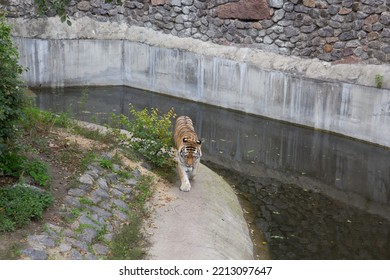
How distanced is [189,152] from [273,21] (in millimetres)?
8123

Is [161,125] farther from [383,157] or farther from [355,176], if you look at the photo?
[383,157]

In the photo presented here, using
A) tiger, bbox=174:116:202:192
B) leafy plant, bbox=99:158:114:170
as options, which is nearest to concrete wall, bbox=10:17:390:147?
tiger, bbox=174:116:202:192

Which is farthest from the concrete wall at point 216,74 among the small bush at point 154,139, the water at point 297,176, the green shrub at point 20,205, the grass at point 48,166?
the green shrub at point 20,205

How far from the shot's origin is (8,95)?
7789 mm

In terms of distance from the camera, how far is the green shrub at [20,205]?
7.36 meters

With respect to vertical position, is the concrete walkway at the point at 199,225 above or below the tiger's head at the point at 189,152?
below

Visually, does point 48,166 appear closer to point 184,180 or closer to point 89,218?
point 89,218

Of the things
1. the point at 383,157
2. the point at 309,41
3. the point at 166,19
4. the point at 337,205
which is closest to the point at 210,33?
the point at 166,19

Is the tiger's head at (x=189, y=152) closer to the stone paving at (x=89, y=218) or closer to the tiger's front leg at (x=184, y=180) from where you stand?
the tiger's front leg at (x=184, y=180)

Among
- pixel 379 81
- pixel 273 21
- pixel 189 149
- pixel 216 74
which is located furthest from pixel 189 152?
pixel 216 74

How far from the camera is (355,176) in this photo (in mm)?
12734

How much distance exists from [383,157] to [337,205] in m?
3.00

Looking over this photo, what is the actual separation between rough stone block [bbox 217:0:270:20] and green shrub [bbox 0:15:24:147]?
10.0m

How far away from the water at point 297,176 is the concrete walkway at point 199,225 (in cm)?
61
